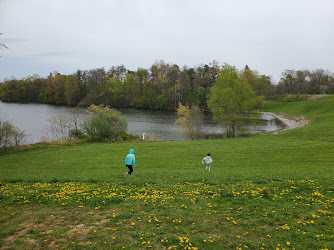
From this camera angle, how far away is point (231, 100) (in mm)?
49188

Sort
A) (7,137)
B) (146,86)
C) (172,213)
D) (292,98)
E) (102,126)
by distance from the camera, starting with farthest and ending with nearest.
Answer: (146,86) → (292,98) → (102,126) → (7,137) → (172,213)

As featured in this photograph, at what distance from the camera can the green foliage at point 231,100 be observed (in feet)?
163

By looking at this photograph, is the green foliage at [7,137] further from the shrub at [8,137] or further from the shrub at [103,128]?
the shrub at [103,128]

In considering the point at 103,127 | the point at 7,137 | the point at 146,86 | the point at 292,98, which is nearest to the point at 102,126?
the point at 103,127

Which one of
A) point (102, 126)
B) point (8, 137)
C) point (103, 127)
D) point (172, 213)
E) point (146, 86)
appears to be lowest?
point (172, 213)

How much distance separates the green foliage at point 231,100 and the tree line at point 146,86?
59.5m

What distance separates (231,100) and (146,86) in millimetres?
85838

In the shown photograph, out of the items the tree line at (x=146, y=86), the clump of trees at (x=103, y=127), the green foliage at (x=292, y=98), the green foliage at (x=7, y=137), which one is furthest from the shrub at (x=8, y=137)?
the green foliage at (x=292, y=98)

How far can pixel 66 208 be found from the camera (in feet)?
33.1

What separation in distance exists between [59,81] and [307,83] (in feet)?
468

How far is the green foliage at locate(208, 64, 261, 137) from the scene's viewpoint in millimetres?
49531

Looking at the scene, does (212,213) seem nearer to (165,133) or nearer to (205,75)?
(165,133)

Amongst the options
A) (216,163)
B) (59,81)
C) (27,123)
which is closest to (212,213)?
(216,163)

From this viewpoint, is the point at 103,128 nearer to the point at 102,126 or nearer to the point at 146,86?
the point at 102,126
